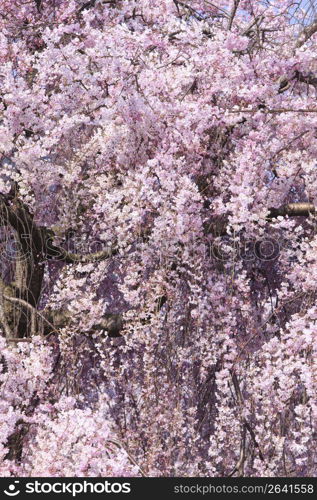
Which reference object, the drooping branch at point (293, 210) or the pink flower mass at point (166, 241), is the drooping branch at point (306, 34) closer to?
the pink flower mass at point (166, 241)

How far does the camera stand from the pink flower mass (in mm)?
6805

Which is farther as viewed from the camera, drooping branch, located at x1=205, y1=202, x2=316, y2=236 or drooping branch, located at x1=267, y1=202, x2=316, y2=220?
drooping branch, located at x1=267, y1=202, x2=316, y2=220

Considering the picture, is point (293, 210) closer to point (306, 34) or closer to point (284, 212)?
point (284, 212)

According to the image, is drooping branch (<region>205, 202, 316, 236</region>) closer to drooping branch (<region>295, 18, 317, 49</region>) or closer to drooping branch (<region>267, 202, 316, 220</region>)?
drooping branch (<region>267, 202, 316, 220</region>)

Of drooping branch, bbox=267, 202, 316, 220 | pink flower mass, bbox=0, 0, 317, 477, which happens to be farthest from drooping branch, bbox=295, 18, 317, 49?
drooping branch, bbox=267, 202, 316, 220

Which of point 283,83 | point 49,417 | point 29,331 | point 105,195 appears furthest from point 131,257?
point 283,83

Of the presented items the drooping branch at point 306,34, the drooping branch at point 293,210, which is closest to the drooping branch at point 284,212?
the drooping branch at point 293,210

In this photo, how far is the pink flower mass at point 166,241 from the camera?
6.80 meters

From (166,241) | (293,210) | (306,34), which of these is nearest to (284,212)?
(293,210)

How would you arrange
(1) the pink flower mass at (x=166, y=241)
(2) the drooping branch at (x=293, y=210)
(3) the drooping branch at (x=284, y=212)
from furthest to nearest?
(2) the drooping branch at (x=293, y=210) < (3) the drooping branch at (x=284, y=212) < (1) the pink flower mass at (x=166, y=241)

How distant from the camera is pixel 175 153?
7.31 metres

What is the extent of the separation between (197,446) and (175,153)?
8.83 feet

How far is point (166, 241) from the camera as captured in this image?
6.92 meters

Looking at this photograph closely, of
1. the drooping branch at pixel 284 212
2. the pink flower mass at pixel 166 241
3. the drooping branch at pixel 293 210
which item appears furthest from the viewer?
the drooping branch at pixel 293 210
